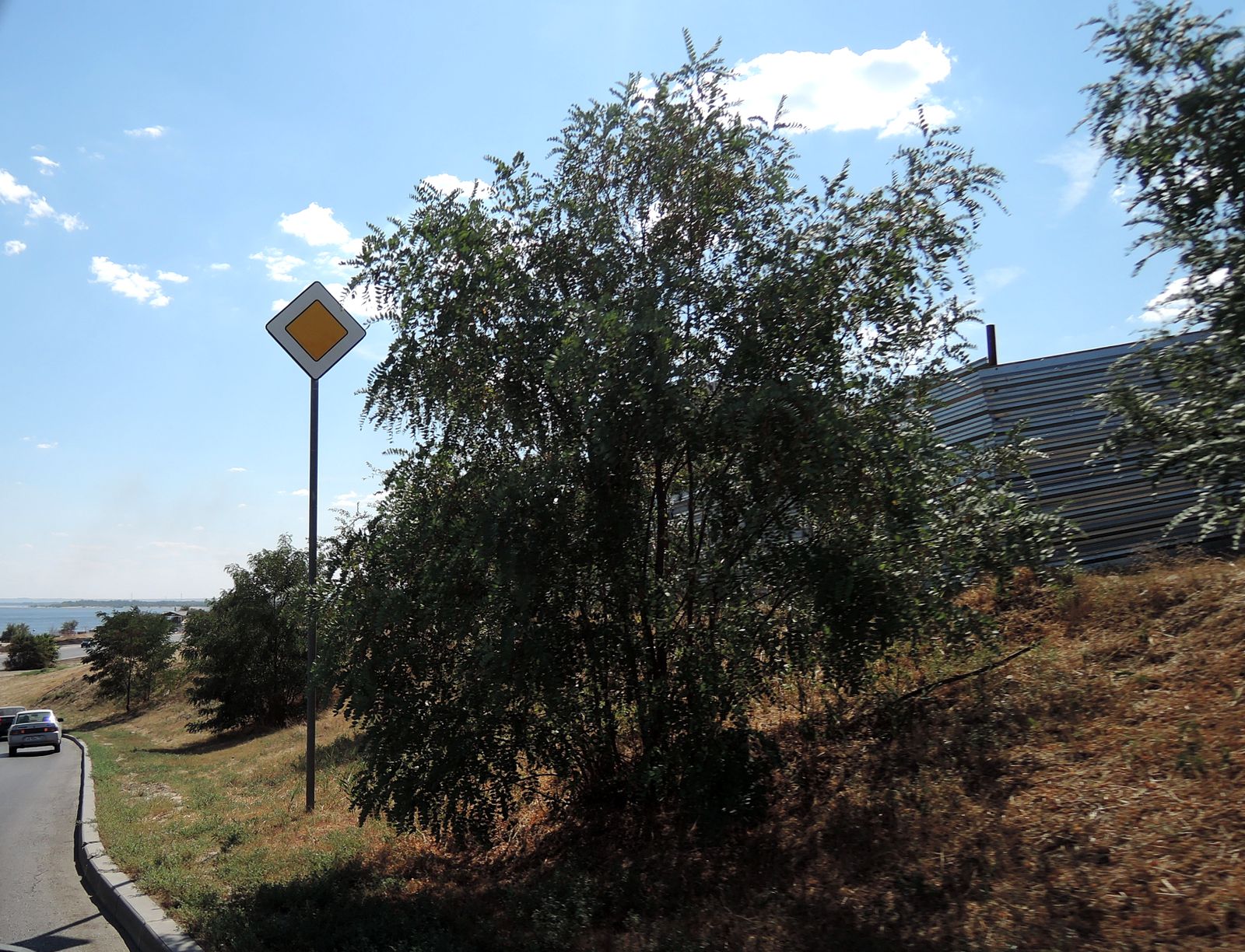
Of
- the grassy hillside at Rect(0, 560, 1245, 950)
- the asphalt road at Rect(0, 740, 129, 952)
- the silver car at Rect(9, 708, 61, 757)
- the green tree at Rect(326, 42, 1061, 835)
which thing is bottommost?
the silver car at Rect(9, 708, 61, 757)

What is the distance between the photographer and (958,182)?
6250mm

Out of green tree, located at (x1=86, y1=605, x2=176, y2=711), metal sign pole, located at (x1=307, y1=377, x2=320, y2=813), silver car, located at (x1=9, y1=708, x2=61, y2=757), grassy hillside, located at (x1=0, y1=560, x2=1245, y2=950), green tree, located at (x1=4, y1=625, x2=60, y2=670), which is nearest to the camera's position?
grassy hillside, located at (x1=0, y1=560, x2=1245, y2=950)

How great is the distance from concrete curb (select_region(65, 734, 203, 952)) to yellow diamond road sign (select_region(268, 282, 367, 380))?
4.95 m

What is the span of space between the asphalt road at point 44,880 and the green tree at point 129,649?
28659 millimetres

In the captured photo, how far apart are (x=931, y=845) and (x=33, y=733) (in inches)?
1175

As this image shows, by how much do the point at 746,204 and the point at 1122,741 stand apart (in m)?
4.27

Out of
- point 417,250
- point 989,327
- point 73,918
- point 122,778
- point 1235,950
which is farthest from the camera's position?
point 122,778

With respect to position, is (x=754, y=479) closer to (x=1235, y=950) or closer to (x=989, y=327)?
(x=1235, y=950)

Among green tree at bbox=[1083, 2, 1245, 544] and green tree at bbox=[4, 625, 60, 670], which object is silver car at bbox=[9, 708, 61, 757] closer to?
green tree at bbox=[1083, 2, 1245, 544]

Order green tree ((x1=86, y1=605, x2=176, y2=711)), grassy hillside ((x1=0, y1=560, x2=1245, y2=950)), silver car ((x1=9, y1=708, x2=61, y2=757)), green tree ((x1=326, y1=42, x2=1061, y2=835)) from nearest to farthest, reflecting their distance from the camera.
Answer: grassy hillside ((x1=0, y1=560, x2=1245, y2=950))
green tree ((x1=326, y1=42, x2=1061, y2=835))
silver car ((x1=9, y1=708, x2=61, y2=757))
green tree ((x1=86, y1=605, x2=176, y2=711))

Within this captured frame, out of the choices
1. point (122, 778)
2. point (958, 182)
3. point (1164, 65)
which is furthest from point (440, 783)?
point (122, 778)

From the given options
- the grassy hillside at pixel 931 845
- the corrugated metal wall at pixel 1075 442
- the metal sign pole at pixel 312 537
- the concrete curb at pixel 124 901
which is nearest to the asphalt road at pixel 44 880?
the concrete curb at pixel 124 901

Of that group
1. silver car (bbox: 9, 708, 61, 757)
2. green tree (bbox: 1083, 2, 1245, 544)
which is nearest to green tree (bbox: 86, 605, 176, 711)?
silver car (bbox: 9, 708, 61, 757)

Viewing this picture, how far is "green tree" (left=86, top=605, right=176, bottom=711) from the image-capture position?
42531 mm
